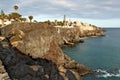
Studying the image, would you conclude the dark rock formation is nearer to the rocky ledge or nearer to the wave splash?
the rocky ledge

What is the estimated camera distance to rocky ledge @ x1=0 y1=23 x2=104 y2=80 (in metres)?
51.6

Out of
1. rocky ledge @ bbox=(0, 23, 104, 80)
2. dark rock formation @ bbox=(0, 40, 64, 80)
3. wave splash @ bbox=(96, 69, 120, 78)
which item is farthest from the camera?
wave splash @ bbox=(96, 69, 120, 78)

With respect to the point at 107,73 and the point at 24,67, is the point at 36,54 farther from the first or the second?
the point at 107,73

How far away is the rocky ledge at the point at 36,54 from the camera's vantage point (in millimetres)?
51594

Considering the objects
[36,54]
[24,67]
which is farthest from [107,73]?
[24,67]

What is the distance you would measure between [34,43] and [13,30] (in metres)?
9.25

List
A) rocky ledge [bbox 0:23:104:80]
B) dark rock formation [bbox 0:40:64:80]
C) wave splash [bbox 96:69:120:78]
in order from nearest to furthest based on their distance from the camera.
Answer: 1. dark rock formation [bbox 0:40:64:80]
2. rocky ledge [bbox 0:23:104:80]
3. wave splash [bbox 96:69:120:78]

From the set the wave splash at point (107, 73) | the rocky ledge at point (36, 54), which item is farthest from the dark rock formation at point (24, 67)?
the wave splash at point (107, 73)

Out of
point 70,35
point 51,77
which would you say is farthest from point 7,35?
point 70,35

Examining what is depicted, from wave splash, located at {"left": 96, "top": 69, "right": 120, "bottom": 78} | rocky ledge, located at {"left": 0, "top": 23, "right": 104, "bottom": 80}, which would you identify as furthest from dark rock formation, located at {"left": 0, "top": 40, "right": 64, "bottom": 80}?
wave splash, located at {"left": 96, "top": 69, "right": 120, "bottom": 78}

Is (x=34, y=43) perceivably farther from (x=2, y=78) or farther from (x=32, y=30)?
(x=2, y=78)

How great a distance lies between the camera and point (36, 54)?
62.2m

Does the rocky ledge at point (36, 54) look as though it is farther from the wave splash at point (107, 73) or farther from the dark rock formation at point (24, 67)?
the wave splash at point (107, 73)

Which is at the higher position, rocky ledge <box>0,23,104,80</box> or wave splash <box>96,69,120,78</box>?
rocky ledge <box>0,23,104,80</box>
